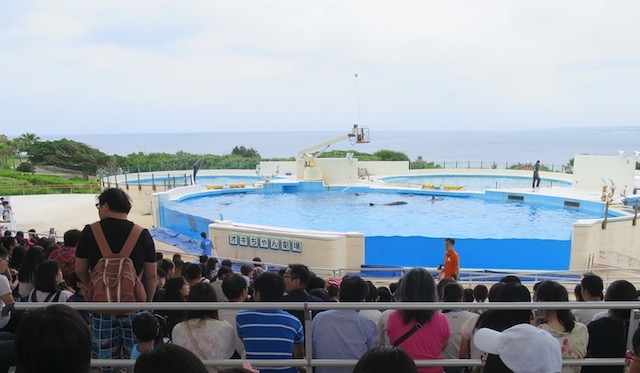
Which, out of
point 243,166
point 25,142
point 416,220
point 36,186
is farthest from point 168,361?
point 25,142

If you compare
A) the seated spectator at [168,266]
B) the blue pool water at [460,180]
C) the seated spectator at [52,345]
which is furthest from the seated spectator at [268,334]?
the blue pool water at [460,180]

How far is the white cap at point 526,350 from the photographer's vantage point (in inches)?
68.3

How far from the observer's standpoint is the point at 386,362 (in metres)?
1.47

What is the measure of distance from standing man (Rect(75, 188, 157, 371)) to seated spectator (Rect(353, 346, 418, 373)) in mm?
1944

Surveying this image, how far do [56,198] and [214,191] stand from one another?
7.04 metres

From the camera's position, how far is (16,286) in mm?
3898

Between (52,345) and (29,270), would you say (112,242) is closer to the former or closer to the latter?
(29,270)

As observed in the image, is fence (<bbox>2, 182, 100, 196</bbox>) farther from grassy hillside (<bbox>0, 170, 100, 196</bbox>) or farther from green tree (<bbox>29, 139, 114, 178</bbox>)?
green tree (<bbox>29, 139, 114, 178</bbox>)

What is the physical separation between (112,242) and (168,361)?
66.5 inches

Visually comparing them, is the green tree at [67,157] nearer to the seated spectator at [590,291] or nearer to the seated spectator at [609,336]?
the seated spectator at [590,291]

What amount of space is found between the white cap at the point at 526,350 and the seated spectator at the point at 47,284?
2.77 m

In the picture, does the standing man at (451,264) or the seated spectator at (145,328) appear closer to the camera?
the seated spectator at (145,328)

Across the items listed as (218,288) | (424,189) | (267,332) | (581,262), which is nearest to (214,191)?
(424,189)

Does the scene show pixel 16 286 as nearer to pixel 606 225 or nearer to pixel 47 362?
pixel 47 362
